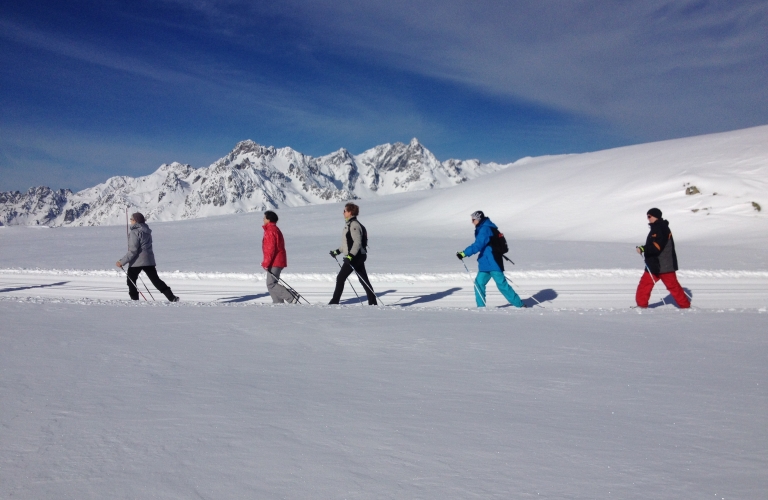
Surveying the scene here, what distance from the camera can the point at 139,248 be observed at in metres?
9.24

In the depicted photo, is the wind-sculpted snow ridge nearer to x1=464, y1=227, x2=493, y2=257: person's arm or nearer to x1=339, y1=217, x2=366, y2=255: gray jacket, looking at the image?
x1=339, y1=217, x2=366, y2=255: gray jacket

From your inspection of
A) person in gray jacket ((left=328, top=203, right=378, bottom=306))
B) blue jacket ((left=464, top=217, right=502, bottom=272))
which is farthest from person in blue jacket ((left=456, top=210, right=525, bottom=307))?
person in gray jacket ((left=328, top=203, right=378, bottom=306))

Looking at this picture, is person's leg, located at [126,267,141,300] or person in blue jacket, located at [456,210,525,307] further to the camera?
person's leg, located at [126,267,141,300]

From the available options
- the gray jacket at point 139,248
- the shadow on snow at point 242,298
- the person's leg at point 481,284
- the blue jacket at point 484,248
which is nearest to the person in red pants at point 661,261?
the blue jacket at point 484,248

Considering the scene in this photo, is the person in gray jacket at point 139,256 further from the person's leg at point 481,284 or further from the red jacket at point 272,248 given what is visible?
the person's leg at point 481,284

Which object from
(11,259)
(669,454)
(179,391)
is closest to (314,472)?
(179,391)

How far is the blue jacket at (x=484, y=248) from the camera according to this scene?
8.27 metres

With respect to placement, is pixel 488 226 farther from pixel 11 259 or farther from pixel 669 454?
pixel 11 259

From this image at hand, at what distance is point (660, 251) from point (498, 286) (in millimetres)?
2702

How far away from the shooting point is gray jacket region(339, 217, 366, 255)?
28.0 ft

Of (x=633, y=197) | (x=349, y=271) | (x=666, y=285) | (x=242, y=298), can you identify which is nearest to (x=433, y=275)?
(x=349, y=271)

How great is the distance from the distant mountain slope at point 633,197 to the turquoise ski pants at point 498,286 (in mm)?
7919

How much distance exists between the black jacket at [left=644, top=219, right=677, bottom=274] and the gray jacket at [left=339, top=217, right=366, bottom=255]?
15.8 feet

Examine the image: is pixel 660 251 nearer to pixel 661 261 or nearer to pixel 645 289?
pixel 661 261
